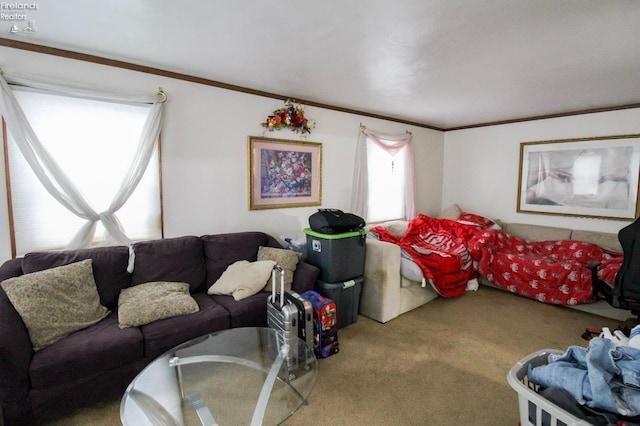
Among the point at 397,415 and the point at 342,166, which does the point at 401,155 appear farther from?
the point at 397,415

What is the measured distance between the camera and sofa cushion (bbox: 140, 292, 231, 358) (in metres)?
1.99

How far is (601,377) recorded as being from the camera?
98cm

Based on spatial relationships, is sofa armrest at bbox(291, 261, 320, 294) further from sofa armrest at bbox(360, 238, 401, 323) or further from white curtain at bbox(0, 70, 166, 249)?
white curtain at bbox(0, 70, 166, 249)

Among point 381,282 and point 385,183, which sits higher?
point 385,183

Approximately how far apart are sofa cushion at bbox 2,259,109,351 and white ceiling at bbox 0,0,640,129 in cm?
156

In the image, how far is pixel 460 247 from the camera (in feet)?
12.6

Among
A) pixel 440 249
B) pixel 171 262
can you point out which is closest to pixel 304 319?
pixel 171 262

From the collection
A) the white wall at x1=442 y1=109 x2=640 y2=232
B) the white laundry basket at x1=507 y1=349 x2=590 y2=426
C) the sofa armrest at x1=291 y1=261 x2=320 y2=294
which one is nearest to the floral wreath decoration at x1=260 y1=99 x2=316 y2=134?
the sofa armrest at x1=291 y1=261 x2=320 y2=294

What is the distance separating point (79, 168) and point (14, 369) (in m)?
1.43

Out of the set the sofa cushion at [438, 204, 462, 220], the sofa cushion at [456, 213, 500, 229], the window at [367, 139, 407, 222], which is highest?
the window at [367, 139, 407, 222]

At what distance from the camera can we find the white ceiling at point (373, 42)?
1.72 m

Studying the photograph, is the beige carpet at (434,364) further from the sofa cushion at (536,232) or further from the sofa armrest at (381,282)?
the sofa cushion at (536,232)

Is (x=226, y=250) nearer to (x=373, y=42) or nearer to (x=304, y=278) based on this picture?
(x=304, y=278)

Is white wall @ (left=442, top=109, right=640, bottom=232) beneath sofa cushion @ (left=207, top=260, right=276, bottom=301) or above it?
above
